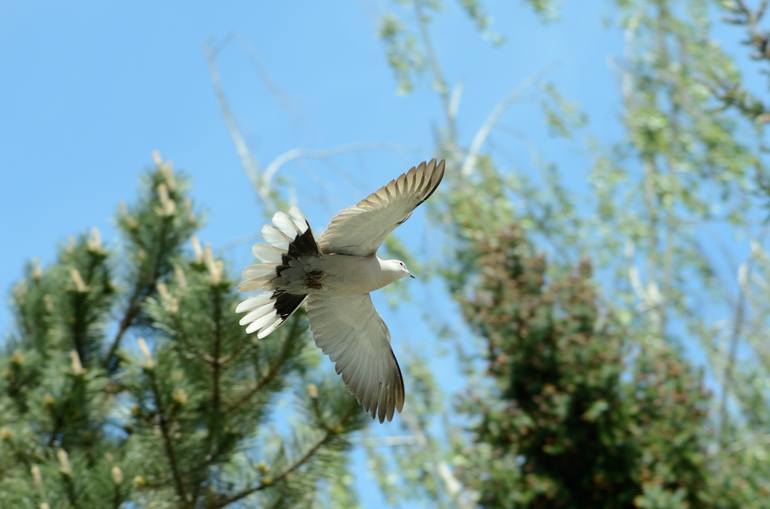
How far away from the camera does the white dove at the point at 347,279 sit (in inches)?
124

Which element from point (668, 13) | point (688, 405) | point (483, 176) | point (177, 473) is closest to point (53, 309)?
point (177, 473)

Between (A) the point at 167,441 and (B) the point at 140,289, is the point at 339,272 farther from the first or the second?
(B) the point at 140,289

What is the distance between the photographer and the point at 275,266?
11.1ft

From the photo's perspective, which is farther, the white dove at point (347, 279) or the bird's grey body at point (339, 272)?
the bird's grey body at point (339, 272)

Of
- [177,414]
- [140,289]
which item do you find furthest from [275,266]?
[140,289]

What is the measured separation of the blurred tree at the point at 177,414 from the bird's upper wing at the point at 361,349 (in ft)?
1.52

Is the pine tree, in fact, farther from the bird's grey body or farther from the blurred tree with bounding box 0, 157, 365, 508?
the bird's grey body

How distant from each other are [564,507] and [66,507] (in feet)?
9.56

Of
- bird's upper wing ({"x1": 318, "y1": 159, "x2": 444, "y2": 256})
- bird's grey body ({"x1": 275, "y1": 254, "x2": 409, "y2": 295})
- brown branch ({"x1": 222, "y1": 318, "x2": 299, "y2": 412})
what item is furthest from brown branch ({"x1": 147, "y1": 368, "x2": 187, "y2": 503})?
bird's upper wing ({"x1": 318, "y1": 159, "x2": 444, "y2": 256})

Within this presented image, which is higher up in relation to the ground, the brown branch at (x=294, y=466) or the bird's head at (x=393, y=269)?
the bird's head at (x=393, y=269)

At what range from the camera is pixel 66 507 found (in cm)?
390

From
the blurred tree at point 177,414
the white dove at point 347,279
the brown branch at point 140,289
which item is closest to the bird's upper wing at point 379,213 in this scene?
the white dove at point 347,279

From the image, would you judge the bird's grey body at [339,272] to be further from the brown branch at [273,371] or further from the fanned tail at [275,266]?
the brown branch at [273,371]

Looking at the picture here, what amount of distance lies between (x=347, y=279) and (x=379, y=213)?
0.99 feet
